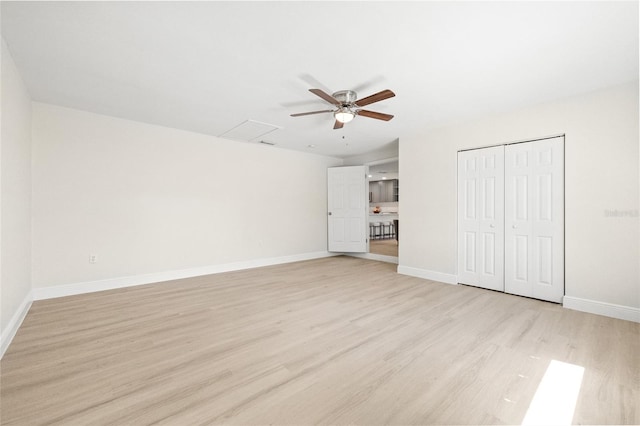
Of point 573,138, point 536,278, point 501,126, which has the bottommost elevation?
point 536,278

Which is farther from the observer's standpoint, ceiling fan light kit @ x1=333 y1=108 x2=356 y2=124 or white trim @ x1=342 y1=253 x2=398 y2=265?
white trim @ x1=342 y1=253 x2=398 y2=265

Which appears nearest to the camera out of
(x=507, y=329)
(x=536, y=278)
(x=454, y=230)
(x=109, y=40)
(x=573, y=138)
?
(x=109, y=40)

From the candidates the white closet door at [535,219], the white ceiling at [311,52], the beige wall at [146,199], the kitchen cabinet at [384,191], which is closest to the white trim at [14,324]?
the beige wall at [146,199]

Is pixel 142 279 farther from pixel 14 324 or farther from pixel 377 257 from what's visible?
pixel 377 257

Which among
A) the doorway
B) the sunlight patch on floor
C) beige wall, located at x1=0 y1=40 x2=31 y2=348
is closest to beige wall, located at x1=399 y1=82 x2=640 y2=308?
the sunlight patch on floor

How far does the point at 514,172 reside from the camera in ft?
11.9

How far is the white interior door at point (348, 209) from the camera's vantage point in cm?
637

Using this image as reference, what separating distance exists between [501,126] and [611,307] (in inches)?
97.0

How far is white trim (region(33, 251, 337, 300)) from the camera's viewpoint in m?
3.52

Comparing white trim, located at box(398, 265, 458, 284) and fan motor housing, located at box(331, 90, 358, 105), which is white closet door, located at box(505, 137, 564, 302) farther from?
fan motor housing, located at box(331, 90, 358, 105)

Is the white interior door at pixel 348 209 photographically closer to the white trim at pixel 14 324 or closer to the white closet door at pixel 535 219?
the white closet door at pixel 535 219

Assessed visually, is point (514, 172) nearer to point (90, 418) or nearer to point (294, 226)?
point (294, 226)

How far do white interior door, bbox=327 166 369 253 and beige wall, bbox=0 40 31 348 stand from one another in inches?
202

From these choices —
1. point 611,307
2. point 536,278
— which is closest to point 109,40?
point 536,278
